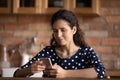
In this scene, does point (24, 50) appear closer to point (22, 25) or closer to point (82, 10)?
point (22, 25)

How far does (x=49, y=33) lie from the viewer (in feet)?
11.3

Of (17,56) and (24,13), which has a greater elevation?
(24,13)

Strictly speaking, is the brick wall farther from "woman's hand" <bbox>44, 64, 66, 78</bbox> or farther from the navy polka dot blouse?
"woman's hand" <bbox>44, 64, 66, 78</bbox>

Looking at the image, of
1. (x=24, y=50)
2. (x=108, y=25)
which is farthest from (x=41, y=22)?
(x=108, y=25)

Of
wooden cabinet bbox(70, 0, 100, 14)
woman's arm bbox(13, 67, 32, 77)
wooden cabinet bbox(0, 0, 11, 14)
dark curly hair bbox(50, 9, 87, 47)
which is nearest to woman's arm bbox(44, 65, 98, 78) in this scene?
woman's arm bbox(13, 67, 32, 77)

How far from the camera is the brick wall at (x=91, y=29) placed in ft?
11.0

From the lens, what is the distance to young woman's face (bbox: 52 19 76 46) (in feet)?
6.14

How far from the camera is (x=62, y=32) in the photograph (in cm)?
189

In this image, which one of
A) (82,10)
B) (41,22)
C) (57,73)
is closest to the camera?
(57,73)

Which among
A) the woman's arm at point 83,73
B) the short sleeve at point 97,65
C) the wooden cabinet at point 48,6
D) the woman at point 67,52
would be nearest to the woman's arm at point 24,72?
the woman at point 67,52

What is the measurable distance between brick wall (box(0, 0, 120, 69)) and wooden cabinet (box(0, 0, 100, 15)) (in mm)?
163

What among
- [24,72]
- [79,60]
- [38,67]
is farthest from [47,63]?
[79,60]

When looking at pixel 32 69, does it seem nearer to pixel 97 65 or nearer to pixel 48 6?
pixel 97 65

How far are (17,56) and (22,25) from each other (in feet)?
1.17
